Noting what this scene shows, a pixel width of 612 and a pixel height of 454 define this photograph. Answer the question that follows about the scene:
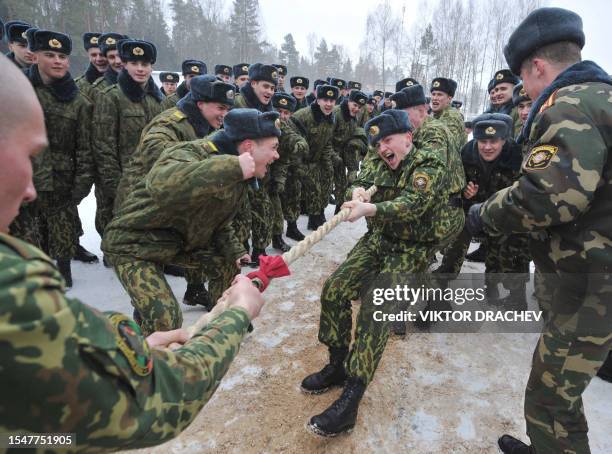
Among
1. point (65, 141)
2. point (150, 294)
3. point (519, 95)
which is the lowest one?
point (150, 294)

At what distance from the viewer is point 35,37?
12.6 ft

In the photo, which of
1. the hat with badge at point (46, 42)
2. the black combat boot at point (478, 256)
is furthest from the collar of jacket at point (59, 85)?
the black combat boot at point (478, 256)

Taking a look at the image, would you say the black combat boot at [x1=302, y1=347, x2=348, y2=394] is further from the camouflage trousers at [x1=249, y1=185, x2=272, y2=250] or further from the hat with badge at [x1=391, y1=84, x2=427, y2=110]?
the hat with badge at [x1=391, y1=84, x2=427, y2=110]

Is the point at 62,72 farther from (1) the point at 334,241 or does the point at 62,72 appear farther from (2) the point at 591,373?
(2) the point at 591,373

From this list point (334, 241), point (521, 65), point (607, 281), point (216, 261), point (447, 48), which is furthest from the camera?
point (447, 48)

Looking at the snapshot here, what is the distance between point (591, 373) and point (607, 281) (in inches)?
17.3

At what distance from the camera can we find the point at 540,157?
5.80 feet

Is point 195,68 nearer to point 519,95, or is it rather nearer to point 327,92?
point 327,92

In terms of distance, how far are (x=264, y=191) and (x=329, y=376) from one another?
9.78 feet

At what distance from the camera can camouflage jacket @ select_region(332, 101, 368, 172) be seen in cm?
699

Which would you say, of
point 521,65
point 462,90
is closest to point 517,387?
point 521,65

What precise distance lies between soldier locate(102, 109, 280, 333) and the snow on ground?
0.73 meters

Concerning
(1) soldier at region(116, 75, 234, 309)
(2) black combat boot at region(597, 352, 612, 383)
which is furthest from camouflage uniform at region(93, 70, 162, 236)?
(2) black combat boot at region(597, 352, 612, 383)

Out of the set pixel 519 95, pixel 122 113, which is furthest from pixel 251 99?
pixel 519 95
